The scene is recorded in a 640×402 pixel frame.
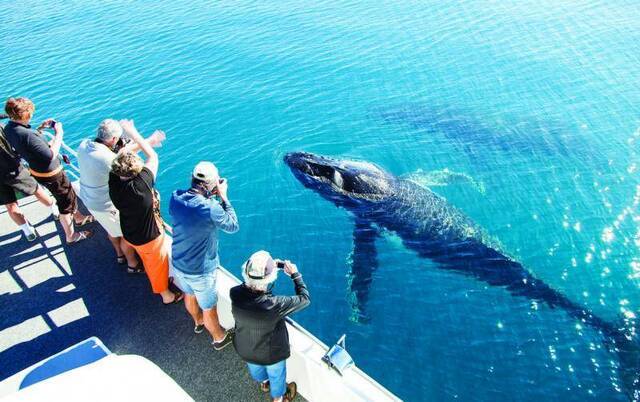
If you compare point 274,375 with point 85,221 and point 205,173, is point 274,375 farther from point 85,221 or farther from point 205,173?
point 85,221

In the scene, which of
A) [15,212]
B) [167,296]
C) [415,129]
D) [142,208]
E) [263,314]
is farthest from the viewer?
[415,129]

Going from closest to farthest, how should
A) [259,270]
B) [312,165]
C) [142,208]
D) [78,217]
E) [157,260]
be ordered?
[259,270]
[142,208]
[157,260]
[78,217]
[312,165]

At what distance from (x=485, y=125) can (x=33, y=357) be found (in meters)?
14.3

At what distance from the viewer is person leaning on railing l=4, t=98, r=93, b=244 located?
6.55 metres

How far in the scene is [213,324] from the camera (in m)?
5.75

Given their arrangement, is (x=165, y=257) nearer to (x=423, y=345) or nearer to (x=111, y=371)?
(x=111, y=371)

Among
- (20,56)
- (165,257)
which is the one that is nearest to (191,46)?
(20,56)

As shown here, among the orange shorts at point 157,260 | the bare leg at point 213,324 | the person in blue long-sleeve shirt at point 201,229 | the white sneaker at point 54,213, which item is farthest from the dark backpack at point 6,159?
the bare leg at point 213,324

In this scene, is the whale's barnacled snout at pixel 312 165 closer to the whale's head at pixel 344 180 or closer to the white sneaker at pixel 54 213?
the whale's head at pixel 344 180

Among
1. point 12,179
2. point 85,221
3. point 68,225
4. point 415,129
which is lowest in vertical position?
point 415,129

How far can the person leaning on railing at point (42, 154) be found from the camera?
6547 mm

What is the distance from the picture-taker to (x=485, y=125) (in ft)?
50.5

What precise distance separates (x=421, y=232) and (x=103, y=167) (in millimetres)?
7169

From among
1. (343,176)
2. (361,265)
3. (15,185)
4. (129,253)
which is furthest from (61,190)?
(343,176)
